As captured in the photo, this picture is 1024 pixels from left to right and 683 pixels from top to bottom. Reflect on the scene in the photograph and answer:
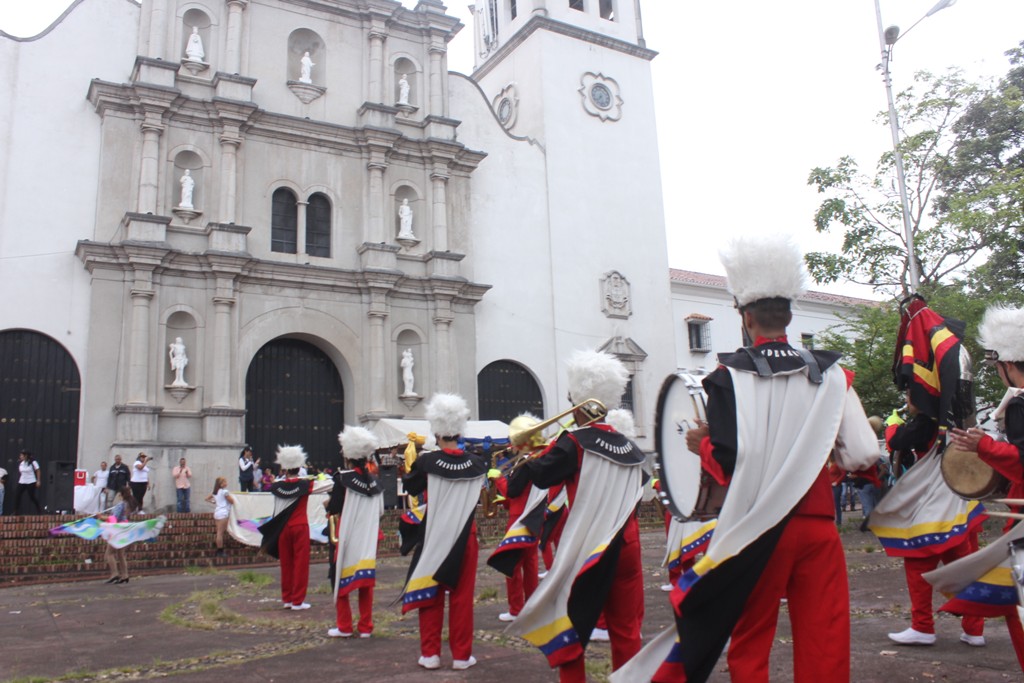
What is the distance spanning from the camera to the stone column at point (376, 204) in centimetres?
2406

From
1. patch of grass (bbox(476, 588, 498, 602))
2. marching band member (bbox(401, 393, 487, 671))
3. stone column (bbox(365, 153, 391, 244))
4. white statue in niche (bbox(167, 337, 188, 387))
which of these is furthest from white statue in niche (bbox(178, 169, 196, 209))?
marching band member (bbox(401, 393, 487, 671))

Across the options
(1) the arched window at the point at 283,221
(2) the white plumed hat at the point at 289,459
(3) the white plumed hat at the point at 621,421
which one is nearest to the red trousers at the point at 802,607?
(3) the white plumed hat at the point at 621,421

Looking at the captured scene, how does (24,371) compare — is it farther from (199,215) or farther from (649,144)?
(649,144)

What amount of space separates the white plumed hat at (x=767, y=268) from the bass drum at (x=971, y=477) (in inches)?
64.6

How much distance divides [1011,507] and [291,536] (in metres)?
7.42

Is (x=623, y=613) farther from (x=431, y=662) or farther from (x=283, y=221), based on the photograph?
(x=283, y=221)

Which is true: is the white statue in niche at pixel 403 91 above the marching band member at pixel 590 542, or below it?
above

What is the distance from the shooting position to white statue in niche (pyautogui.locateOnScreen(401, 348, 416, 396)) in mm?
23359

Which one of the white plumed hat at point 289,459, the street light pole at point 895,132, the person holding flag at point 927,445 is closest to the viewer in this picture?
the person holding flag at point 927,445

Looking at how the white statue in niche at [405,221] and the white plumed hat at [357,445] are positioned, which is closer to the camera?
the white plumed hat at [357,445]

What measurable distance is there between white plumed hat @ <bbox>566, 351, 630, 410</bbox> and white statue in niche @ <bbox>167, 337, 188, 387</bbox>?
17.1 m

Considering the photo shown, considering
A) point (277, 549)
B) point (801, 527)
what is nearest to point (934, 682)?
point (801, 527)

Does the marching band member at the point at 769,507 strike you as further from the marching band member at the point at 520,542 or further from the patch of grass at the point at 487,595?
the patch of grass at the point at 487,595

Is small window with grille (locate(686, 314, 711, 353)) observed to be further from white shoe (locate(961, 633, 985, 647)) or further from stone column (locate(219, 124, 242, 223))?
white shoe (locate(961, 633, 985, 647))
